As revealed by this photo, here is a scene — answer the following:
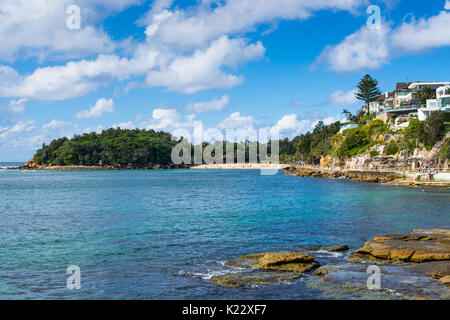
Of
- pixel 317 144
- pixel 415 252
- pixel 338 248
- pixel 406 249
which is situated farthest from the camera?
pixel 317 144

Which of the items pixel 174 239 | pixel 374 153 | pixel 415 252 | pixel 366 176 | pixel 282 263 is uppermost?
pixel 374 153

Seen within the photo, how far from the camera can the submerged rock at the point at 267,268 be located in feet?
53.6

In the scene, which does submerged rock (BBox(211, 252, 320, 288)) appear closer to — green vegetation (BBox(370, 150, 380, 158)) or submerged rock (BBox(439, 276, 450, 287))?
submerged rock (BBox(439, 276, 450, 287))

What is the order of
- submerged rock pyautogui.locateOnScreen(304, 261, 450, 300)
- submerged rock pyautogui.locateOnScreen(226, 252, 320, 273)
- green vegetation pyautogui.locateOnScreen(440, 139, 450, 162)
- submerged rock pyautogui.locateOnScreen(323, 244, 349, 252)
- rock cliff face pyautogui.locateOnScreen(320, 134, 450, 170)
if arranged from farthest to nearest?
rock cliff face pyautogui.locateOnScreen(320, 134, 450, 170) < green vegetation pyautogui.locateOnScreen(440, 139, 450, 162) < submerged rock pyautogui.locateOnScreen(323, 244, 349, 252) < submerged rock pyautogui.locateOnScreen(226, 252, 320, 273) < submerged rock pyautogui.locateOnScreen(304, 261, 450, 300)

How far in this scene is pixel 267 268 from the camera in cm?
1794

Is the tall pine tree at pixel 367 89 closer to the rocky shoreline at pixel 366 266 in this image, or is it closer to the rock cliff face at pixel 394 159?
the rock cliff face at pixel 394 159

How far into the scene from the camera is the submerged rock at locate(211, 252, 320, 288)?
1634 centimetres

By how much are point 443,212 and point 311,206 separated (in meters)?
12.6

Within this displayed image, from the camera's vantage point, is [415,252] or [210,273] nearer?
[210,273]

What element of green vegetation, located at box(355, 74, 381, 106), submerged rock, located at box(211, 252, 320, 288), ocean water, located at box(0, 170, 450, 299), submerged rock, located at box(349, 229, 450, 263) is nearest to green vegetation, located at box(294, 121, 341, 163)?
green vegetation, located at box(355, 74, 381, 106)

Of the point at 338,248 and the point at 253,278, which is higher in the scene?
the point at 338,248

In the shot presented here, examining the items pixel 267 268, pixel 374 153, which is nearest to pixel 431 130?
pixel 374 153

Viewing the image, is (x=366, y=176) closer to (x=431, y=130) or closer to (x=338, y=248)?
(x=431, y=130)
